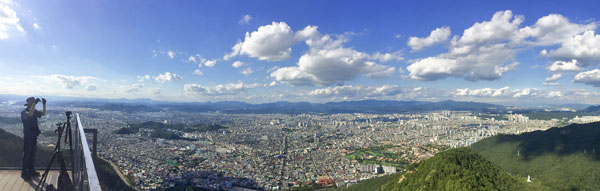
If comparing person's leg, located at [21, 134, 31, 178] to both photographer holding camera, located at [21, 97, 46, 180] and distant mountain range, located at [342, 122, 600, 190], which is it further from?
distant mountain range, located at [342, 122, 600, 190]

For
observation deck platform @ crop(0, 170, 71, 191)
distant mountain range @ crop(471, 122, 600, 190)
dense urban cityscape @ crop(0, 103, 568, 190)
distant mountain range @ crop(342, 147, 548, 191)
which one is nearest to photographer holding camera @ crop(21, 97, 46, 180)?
observation deck platform @ crop(0, 170, 71, 191)

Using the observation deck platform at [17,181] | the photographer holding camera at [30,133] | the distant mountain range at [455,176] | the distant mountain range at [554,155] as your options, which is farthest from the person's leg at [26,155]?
the distant mountain range at [554,155]

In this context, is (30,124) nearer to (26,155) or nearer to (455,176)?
(26,155)

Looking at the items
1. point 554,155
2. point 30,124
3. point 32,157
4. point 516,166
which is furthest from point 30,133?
point 554,155

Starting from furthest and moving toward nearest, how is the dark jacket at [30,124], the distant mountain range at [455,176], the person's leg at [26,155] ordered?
the distant mountain range at [455,176] < the person's leg at [26,155] < the dark jacket at [30,124]

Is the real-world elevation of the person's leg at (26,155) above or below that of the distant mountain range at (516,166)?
above

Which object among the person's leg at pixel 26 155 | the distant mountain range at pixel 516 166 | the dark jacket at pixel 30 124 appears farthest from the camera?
the distant mountain range at pixel 516 166

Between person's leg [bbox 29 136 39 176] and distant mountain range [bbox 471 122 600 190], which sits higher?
person's leg [bbox 29 136 39 176]

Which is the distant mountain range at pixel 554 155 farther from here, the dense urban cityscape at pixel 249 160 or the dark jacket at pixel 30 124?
the dark jacket at pixel 30 124

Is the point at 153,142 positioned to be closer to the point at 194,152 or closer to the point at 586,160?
the point at 194,152
